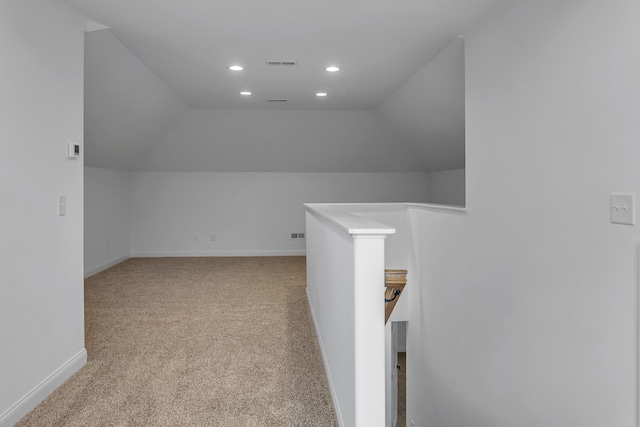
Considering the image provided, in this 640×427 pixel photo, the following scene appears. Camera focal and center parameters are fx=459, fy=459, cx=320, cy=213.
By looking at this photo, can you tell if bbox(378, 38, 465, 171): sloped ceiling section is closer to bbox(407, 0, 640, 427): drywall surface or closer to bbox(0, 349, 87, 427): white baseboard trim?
bbox(407, 0, 640, 427): drywall surface

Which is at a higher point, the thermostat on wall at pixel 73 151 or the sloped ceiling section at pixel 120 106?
the sloped ceiling section at pixel 120 106

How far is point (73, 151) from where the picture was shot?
3.01 metres

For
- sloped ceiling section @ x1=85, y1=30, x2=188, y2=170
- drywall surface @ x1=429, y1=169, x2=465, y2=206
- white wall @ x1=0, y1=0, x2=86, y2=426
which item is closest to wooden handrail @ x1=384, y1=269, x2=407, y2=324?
white wall @ x1=0, y1=0, x2=86, y2=426

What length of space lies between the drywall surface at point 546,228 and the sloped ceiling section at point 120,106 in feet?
10.2

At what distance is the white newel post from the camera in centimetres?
183

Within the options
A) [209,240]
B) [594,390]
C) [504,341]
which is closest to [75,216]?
[504,341]

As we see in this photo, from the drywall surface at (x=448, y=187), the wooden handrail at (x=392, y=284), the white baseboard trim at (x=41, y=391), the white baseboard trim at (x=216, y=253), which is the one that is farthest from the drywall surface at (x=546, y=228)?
the white baseboard trim at (x=216, y=253)

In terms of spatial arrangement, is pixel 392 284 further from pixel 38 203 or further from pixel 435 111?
pixel 435 111

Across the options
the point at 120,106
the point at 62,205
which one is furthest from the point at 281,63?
the point at 62,205

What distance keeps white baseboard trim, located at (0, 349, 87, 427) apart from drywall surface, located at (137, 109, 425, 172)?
4746mm

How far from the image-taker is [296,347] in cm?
348

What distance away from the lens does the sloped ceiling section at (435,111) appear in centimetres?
458

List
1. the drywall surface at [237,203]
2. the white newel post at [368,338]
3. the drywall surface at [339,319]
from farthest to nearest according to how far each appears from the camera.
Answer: the drywall surface at [237,203] → the drywall surface at [339,319] → the white newel post at [368,338]

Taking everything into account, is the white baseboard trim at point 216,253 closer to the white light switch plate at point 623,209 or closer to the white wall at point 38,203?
the white wall at point 38,203
